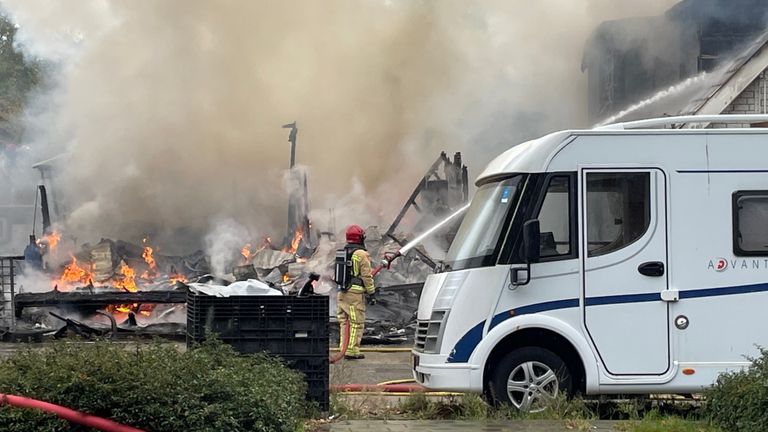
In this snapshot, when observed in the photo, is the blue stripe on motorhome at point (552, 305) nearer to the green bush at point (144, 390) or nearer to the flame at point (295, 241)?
the green bush at point (144, 390)

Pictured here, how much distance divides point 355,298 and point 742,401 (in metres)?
6.52

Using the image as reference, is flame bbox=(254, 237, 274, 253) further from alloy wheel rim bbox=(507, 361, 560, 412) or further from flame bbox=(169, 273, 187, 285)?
alloy wheel rim bbox=(507, 361, 560, 412)

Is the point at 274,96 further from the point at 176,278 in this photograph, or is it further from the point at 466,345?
the point at 466,345

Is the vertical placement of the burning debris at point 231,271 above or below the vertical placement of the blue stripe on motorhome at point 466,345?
above

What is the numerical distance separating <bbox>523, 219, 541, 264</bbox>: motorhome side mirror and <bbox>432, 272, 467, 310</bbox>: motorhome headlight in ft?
1.77

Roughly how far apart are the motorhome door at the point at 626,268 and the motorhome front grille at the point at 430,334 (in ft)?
3.79

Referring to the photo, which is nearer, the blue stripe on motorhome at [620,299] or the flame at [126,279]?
the blue stripe on motorhome at [620,299]

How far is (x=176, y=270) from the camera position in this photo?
1869 cm

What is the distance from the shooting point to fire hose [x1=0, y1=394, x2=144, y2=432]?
5.45m

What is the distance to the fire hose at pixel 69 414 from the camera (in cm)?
545

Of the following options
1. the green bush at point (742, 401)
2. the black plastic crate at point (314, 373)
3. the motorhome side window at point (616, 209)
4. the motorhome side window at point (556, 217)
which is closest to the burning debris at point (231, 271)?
the motorhome side window at point (556, 217)

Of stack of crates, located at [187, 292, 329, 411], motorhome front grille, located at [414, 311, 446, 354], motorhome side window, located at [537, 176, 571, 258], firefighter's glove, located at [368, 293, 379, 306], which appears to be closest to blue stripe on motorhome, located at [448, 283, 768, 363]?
motorhome front grille, located at [414, 311, 446, 354]

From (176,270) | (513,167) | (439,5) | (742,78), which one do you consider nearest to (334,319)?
(176,270)

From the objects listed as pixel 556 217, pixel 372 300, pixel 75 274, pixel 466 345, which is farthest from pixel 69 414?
pixel 75 274
